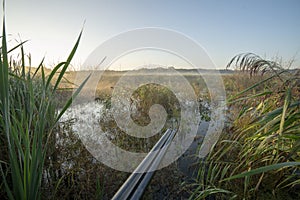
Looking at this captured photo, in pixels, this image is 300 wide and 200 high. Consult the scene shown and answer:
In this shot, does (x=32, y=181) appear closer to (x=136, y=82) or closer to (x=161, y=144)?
(x=161, y=144)

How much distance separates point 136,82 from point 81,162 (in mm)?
2355

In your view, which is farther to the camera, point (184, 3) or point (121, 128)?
point (184, 3)

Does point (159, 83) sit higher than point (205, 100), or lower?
higher

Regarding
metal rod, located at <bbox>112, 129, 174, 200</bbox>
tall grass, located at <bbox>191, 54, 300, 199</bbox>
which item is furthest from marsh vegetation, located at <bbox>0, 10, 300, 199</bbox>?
metal rod, located at <bbox>112, 129, 174, 200</bbox>

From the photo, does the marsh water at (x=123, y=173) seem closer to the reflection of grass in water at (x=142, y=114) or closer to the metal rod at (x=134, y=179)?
the reflection of grass in water at (x=142, y=114)

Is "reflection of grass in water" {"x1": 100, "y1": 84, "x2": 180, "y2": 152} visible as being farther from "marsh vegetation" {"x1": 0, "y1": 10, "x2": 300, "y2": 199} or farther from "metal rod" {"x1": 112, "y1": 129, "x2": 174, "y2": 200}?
"metal rod" {"x1": 112, "y1": 129, "x2": 174, "y2": 200}

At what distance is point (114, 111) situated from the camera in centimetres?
296

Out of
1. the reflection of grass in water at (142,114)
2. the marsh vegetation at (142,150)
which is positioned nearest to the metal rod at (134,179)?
the marsh vegetation at (142,150)

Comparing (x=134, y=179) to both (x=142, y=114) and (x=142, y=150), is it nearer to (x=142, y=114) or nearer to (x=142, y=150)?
(x=142, y=150)

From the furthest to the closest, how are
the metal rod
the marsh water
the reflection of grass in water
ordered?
the reflection of grass in water → the marsh water → the metal rod

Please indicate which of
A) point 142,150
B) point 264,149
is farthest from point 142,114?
point 264,149

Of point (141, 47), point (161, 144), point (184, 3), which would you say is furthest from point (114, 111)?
point (184, 3)

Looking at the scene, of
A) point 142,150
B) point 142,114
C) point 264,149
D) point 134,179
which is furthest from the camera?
point 142,114

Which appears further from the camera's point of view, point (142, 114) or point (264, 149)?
point (142, 114)
